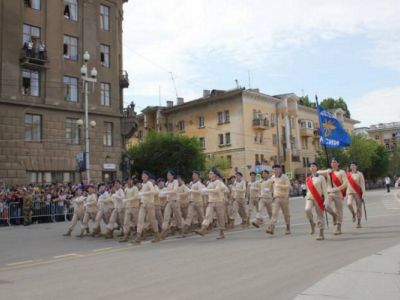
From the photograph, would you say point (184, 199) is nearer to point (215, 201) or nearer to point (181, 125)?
point (215, 201)

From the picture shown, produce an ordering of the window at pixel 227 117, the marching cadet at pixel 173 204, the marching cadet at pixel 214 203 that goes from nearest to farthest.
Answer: the marching cadet at pixel 214 203, the marching cadet at pixel 173 204, the window at pixel 227 117

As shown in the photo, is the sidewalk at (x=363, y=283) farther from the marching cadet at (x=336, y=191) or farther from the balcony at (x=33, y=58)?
the balcony at (x=33, y=58)

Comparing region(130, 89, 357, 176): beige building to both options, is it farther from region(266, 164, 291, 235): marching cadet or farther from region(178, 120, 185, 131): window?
region(266, 164, 291, 235): marching cadet

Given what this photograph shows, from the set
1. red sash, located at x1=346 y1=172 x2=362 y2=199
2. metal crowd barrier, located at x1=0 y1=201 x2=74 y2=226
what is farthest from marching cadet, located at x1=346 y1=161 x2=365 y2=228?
metal crowd barrier, located at x1=0 y1=201 x2=74 y2=226

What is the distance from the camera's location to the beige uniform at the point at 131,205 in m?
15.0

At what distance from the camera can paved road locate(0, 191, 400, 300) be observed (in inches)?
281

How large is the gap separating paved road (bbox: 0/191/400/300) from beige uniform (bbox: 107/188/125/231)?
152 centimetres

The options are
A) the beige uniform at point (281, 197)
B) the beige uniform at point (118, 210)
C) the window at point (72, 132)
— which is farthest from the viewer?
the window at point (72, 132)

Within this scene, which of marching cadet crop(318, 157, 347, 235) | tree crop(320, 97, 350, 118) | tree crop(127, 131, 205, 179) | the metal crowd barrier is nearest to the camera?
marching cadet crop(318, 157, 347, 235)

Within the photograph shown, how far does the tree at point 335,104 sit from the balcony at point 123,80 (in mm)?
49959

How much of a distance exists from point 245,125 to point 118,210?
42114 millimetres

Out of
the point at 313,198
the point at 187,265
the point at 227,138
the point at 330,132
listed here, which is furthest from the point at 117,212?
the point at 227,138

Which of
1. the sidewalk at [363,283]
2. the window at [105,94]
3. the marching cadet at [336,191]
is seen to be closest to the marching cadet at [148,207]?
the marching cadet at [336,191]

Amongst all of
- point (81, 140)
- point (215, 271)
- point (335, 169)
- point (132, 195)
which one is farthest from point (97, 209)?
point (81, 140)
